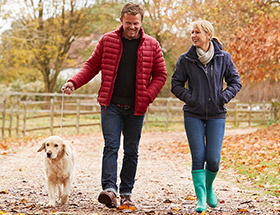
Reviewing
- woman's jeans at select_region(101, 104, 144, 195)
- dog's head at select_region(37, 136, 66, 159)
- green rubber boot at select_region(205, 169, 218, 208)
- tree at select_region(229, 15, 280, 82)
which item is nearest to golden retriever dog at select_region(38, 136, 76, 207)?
dog's head at select_region(37, 136, 66, 159)

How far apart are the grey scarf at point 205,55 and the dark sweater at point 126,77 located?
700 mm

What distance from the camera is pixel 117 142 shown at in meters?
4.80

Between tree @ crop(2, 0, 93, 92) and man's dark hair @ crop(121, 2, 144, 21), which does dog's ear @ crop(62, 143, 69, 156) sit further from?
tree @ crop(2, 0, 93, 92)

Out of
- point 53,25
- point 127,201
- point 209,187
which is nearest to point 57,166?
point 127,201

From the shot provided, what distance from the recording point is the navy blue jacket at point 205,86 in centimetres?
453

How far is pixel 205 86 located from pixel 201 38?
51 cm

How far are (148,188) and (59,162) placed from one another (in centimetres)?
214

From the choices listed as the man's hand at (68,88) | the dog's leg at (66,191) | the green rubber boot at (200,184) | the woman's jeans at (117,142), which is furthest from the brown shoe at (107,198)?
the man's hand at (68,88)

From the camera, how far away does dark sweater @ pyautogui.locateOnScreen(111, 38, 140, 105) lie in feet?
15.5

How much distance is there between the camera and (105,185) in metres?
4.66

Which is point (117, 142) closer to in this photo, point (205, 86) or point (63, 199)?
point (63, 199)

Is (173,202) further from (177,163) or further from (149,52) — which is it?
(177,163)

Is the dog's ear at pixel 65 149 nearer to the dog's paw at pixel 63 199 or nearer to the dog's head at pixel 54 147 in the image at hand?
the dog's head at pixel 54 147

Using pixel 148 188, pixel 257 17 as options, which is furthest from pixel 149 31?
pixel 148 188
